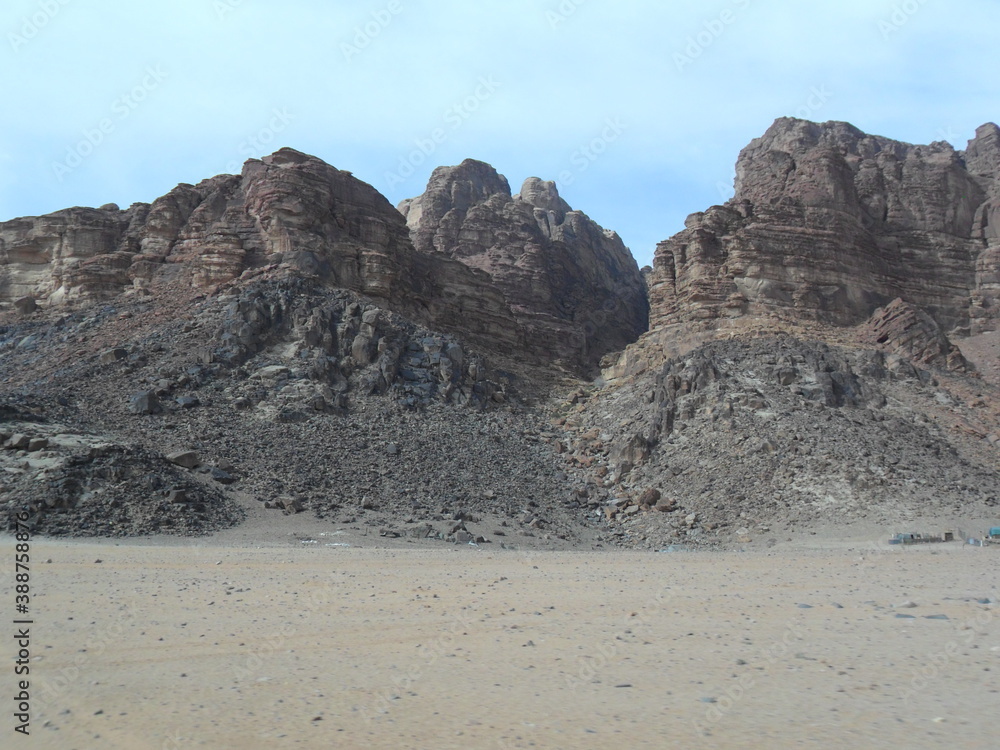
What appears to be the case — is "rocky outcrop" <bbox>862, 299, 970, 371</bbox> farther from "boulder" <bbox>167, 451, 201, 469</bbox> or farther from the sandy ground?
"boulder" <bbox>167, 451, 201, 469</bbox>

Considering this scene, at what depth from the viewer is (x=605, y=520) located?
35.9m

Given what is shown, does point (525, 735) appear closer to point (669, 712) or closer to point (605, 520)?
point (669, 712)

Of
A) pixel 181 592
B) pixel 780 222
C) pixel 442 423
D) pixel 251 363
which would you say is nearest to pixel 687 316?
pixel 780 222

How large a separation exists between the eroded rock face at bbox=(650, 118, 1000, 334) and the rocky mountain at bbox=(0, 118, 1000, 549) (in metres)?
0.20

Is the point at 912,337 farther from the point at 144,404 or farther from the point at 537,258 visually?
the point at 144,404

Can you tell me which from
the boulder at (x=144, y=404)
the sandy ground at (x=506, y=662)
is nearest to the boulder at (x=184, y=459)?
the boulder at (x=144, y=404)

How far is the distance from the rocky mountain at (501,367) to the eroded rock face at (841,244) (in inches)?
7.8

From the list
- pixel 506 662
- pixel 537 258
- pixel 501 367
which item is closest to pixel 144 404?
pixel 501 367

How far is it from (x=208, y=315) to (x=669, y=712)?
148ft

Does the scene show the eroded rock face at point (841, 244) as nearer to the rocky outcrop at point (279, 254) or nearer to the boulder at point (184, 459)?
the rocky outcrop at point (279, 254)

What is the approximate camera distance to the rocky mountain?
32969 millimetres

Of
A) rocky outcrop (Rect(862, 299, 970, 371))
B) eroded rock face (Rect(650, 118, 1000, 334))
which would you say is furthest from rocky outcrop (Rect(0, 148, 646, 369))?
rocky outcrop (Rect(862, 299, 970, 371))

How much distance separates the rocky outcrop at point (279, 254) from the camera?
52938mm

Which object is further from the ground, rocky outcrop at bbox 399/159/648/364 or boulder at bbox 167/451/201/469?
rocky outcrop at bbox 399/159/648/364
